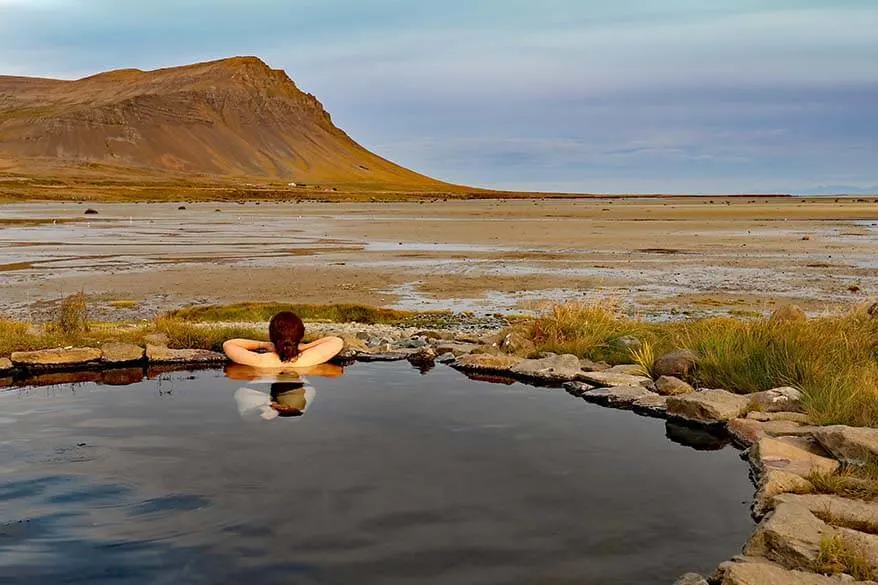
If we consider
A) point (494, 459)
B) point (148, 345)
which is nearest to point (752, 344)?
point (494, 459)

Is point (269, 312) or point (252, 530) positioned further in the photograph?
point (269, 312)

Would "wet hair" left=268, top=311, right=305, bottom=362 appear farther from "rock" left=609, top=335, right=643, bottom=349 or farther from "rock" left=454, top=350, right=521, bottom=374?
"rock" left=609, top=335, right=643, bottom=349

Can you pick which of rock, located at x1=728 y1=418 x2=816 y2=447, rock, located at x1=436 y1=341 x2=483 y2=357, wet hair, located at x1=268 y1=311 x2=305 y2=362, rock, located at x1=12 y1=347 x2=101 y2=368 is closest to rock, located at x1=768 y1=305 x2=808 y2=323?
rock, located at x1=728 y1=418 x2=816 y2=447

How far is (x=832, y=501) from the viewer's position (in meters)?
7.36

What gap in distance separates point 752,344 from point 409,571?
799cm

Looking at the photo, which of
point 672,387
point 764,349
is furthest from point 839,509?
point 764,349

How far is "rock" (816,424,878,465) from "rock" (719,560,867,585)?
2.59 m

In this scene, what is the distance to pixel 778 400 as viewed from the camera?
429 inches

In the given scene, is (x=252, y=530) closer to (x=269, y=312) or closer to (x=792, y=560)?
(x=792, y=560)

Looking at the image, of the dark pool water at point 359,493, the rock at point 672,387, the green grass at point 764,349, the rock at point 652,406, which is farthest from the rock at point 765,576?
the rock at point 672,387

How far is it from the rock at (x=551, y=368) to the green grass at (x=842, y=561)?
6.77m

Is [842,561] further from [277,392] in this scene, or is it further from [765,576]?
[277,392]

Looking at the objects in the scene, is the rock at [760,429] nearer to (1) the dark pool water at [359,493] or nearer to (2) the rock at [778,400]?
(1) the dark pool water at [359,493]

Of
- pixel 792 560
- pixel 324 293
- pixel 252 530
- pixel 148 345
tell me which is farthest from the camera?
pixel 324 293
